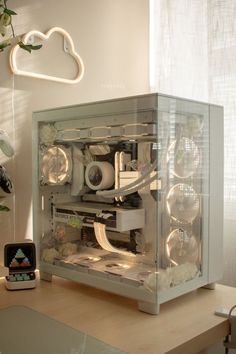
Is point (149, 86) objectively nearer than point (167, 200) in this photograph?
No

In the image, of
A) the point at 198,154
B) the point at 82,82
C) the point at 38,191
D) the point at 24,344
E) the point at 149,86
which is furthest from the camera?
the point at 149,86

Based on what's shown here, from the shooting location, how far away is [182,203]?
118 centimetres

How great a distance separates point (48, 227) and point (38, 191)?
13cm

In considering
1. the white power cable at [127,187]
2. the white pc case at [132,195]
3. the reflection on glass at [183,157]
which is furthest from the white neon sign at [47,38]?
the reflection on glass at [183,157]

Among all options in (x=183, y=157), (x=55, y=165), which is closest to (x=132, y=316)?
(x=183, y=157)

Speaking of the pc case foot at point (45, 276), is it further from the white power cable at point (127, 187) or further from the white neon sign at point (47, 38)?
the white neon sign at point (47, 38)

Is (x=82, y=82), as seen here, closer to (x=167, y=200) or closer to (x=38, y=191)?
(x=38, y=191)

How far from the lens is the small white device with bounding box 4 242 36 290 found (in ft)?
4.22

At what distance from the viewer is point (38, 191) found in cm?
142

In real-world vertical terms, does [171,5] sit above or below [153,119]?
above

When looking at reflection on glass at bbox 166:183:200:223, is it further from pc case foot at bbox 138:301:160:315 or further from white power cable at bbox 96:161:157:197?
pc case foot at bbox 138:301:160:315

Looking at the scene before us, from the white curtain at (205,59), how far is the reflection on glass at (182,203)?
374mm

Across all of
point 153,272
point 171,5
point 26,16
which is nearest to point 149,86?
point 171,5

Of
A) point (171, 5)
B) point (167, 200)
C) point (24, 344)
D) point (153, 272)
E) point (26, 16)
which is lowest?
point (24, 344)
